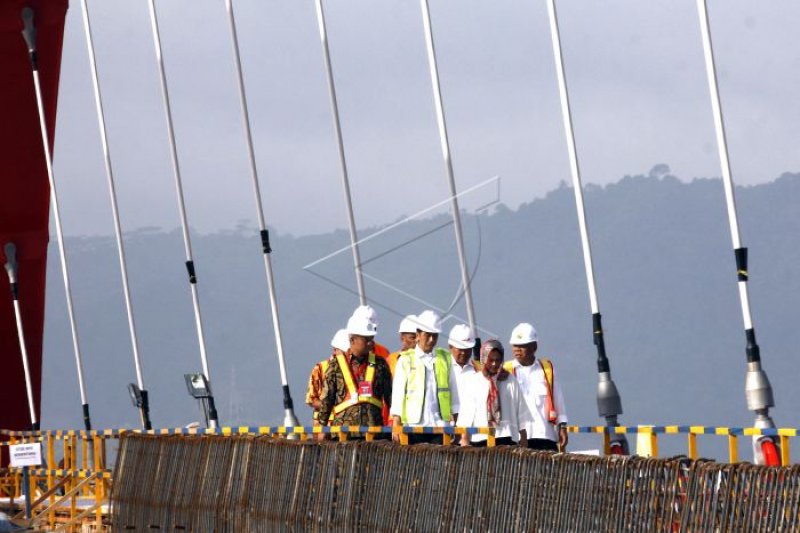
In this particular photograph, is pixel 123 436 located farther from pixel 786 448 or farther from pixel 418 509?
pixel 786 448

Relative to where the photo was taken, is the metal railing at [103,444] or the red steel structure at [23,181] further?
the red steel structure at [23,181]

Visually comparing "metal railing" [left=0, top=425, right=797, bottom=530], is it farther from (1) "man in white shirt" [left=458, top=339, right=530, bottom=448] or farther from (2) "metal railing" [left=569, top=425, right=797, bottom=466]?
(1) "man in white shirt" [left=458, top=339, right=530, bottom=448]

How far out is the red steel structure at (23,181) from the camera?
1232 inches

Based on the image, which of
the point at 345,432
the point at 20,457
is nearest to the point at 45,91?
the point at 20,457

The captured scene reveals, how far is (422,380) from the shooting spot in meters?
13.8

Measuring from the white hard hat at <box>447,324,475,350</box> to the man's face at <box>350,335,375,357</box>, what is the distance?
70 centimetres

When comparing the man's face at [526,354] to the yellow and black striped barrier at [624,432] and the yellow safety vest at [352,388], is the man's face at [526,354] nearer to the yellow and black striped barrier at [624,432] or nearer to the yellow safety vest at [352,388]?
the yellow and black striped barrier at [624,432]

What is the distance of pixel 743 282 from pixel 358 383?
3522 mm

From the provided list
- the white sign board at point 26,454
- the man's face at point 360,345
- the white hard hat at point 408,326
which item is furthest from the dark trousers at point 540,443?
the white sign board at point 26,454

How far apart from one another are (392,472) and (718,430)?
251 centimetres

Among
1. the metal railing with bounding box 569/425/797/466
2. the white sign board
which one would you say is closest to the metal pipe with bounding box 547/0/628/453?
the metal railing with bounding box 569/425/797/466

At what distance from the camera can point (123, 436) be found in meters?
15.6

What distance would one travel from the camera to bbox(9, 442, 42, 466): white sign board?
69.6 ft

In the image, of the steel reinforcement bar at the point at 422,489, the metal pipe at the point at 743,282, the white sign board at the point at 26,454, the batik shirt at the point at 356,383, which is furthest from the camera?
the white sign board at the point at 26,454
